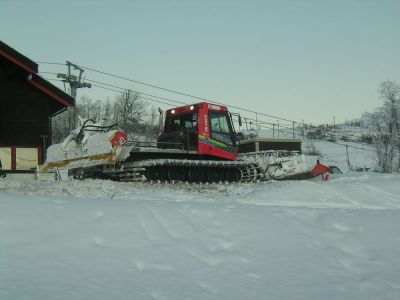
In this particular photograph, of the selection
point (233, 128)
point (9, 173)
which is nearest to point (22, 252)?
point (233, 128)

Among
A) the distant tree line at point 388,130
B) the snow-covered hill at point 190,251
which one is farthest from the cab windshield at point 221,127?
the distant tree line at point 388,130

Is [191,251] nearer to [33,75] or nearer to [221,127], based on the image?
[221,127]

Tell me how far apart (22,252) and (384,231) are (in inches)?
171

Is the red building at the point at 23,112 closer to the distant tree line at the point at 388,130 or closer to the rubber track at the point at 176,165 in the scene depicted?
the rubber track at the point at 176,165

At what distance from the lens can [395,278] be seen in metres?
4.06

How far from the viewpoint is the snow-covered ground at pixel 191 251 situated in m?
3.56

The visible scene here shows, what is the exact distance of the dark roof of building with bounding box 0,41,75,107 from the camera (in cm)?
1652

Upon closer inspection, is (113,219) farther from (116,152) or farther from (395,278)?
(116,152)

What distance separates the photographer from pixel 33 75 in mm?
17125

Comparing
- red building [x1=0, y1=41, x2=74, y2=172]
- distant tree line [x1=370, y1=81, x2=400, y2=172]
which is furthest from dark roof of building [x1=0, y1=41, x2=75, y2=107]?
distant tree line [x1=370, y1=81, x2=400, y2=172]

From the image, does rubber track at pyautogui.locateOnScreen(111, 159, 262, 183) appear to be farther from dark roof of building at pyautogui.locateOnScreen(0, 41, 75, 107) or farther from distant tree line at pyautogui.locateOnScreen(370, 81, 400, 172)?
distant tree line at pyautogui.locateOnScreen(370, 81, 400, 172)

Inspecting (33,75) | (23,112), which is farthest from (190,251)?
(23,112)

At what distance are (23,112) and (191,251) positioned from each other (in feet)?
49.6

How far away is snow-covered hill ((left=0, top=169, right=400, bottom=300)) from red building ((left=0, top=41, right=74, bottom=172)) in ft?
39.8
